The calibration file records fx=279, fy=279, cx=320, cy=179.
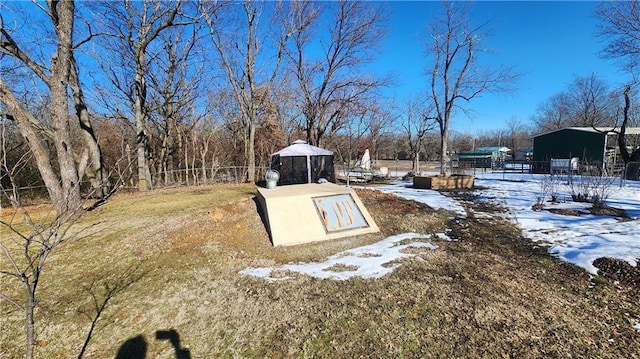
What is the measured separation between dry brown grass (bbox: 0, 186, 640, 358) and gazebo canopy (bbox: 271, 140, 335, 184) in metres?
9.80

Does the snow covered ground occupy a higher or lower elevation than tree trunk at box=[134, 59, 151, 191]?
lower

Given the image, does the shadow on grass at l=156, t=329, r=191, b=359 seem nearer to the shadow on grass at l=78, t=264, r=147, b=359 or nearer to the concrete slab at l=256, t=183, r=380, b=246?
the shadow on grass at l=78, t=264, r=147, b=359

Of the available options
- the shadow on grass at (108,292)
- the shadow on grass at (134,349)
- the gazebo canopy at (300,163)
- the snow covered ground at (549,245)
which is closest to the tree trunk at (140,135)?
the gazebo canopy at (300,163)

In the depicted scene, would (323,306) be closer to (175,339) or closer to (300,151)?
(175,339)

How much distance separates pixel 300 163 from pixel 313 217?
30.9ft

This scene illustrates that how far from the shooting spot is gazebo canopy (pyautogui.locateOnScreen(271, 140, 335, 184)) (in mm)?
15023

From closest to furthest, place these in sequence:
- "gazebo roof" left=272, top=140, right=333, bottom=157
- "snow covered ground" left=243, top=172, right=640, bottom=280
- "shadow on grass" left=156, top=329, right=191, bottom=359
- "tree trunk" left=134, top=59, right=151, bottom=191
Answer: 1. "shadow on grass" left=156, top=329, right=191, bottom=359
2. "snow covered ground" left=243, top=172, right=640, bottom=280
3. "tree trunk" left=134, top=59, right=151, bottom=191
4. "gazebo roof" left=272, top=140, right=333, bottom=157

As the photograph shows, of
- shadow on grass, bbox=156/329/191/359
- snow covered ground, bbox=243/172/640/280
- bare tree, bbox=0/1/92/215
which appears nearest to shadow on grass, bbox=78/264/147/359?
shadow on grass, bbox=156/329/191/359

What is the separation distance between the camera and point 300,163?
49.7 ft

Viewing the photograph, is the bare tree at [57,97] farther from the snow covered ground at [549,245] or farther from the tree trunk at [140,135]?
the snow covered ground at [549,245]

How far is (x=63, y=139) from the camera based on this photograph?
8.30m

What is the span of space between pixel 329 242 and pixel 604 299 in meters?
3.84

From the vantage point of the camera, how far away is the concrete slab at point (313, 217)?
18.3 ft

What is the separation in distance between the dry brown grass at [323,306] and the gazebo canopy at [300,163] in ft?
32.2
